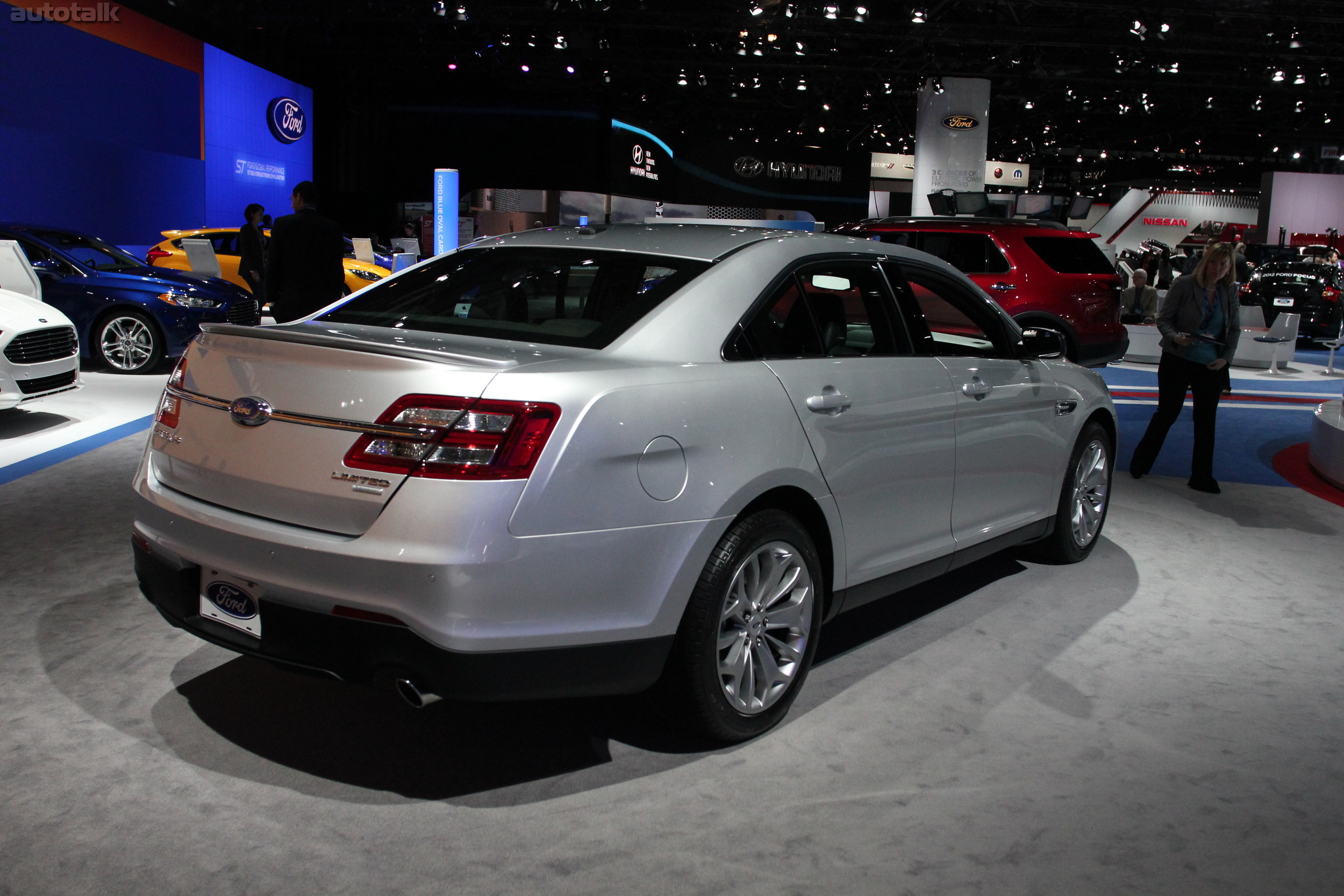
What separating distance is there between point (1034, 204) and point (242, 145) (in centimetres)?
1501

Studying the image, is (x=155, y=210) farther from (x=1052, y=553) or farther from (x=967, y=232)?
(x=1052, y=553)

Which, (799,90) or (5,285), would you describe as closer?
(5,285)

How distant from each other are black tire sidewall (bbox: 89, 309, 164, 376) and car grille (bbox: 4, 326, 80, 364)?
112 inches

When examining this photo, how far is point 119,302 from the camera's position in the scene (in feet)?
34.0

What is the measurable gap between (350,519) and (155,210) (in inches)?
647

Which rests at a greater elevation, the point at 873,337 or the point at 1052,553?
the point at 873,337

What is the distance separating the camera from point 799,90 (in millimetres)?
30250

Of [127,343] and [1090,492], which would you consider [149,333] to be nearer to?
[127,343]

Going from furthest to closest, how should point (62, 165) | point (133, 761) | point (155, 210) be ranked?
point (155, 210)
point (62, 165)
point (133, 761)

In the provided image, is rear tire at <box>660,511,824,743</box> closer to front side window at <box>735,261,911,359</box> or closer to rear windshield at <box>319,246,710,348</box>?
front side window at <box>735,261,911,359</box>

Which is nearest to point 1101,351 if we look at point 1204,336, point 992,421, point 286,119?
point 1204,336

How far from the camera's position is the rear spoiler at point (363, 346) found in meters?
2.48

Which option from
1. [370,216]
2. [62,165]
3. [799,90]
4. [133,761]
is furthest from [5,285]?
[799,90]

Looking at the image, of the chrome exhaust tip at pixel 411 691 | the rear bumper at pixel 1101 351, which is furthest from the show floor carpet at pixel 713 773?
the rear bumper at pixel 1101 351
